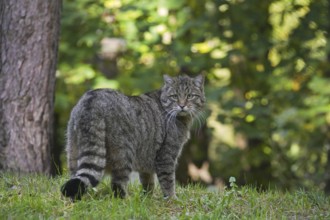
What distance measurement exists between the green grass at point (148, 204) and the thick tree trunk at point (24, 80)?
471 millimetres

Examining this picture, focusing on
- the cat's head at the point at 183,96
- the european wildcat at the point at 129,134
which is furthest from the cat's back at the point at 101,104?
the cat's head at the point at 183,96

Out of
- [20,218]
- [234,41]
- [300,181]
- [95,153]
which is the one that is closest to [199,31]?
[234,41]

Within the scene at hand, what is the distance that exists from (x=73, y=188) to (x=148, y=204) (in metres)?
0.85

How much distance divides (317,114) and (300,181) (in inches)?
132

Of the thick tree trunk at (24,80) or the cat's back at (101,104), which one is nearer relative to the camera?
the cat's back at (101,104)

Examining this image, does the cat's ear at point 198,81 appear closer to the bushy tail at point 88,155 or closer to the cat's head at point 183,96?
the cat's head at point 183,96

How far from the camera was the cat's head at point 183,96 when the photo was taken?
6.95m

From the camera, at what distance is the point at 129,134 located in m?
6.05

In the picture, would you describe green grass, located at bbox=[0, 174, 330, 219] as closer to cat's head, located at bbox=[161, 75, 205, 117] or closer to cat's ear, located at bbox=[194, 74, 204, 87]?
cat's head, located at bbox=[161, 75, 205, 117]

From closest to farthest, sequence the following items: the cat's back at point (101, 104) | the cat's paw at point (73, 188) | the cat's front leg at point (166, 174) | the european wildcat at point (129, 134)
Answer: the cat's paw at point (73, 188)
the european wildcat at point (129, 134)
the cat's back at point (101, 104)
the cat's front leg at point (166, 174)

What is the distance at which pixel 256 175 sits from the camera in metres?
13.0

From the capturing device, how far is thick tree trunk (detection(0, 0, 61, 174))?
7.28 metres

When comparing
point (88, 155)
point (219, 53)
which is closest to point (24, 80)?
point (88, 155)

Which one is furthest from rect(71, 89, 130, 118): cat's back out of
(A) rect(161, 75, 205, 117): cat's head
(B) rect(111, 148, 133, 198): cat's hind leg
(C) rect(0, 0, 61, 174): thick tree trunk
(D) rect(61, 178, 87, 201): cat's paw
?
(C) rect(0, 0, 61, 174): thick tree trunk
